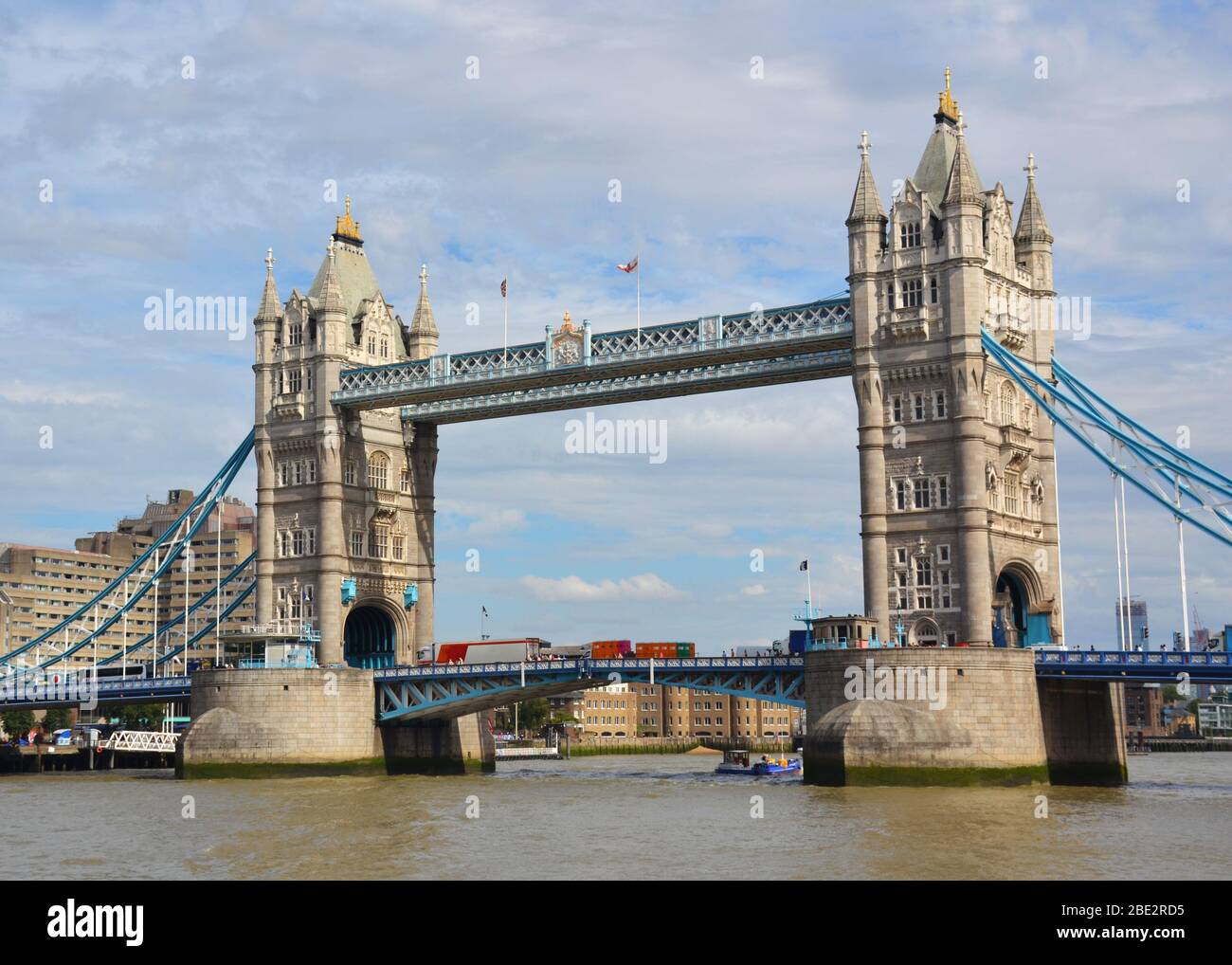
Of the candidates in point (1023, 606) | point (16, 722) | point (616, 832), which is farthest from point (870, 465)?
point (16, 722)

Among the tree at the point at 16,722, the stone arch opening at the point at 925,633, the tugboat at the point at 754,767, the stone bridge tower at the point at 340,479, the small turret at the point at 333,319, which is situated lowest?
the tugboat at the point at 754,767

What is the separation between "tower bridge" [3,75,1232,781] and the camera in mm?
70750

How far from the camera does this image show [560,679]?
86500mm

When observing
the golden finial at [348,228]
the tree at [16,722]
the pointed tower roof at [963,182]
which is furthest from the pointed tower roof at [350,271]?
the tree at [16,722]

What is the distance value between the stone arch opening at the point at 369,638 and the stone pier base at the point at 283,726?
900 cm

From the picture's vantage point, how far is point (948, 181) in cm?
7775

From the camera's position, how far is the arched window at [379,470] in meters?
98.8

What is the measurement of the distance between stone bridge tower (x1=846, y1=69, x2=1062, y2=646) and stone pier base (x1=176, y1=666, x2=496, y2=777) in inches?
1169

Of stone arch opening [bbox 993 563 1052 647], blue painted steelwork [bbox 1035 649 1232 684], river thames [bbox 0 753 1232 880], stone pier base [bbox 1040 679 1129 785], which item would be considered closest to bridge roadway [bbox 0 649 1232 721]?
blue painted steelwork [bbox 1035 649 1232 684]

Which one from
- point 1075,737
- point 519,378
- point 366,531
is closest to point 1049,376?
point 1075,737

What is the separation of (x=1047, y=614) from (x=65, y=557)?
142865mm

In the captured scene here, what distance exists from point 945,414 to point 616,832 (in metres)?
31.8

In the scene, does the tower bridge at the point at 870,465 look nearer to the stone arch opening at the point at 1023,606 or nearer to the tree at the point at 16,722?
the stone arch opening at the point at 1023,606
